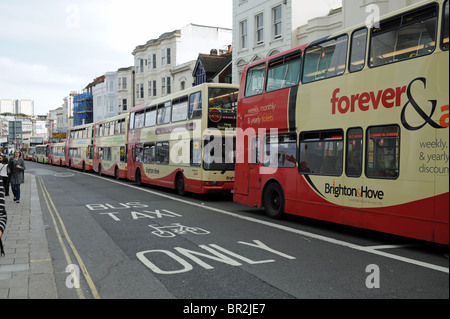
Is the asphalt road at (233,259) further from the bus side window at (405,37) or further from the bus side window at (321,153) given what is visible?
the bus side window at (405,37)

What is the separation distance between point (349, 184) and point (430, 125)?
→ 2.18 meters

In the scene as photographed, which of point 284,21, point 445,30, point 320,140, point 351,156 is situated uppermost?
point 284,21

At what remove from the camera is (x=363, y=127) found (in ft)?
26.7

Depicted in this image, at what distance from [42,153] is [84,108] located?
21.1 m

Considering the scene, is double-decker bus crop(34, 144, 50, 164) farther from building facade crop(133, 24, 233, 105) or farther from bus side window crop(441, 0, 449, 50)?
bus side window crop(441, 0, 449, 50)

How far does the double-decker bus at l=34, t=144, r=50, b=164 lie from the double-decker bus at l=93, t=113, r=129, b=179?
25598 millimetres

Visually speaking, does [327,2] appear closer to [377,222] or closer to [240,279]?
[377,222]

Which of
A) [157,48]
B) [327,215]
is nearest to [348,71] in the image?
[327,215]

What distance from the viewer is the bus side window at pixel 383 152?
7418mm

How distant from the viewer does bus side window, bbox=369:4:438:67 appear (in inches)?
273

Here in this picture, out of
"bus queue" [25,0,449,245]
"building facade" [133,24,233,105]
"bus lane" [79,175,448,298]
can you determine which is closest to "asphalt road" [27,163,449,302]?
"bus lane" [79,175,448,298]

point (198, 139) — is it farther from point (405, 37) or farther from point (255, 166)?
point (405, 37)

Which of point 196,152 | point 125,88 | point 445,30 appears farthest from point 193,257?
point 125,88

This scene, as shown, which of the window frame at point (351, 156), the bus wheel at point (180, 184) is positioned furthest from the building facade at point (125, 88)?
the window frame at point (351, 156)
